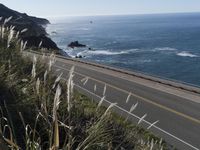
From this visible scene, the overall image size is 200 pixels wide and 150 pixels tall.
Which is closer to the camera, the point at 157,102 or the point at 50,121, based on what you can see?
the point at 50,121

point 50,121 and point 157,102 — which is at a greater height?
point 50,121

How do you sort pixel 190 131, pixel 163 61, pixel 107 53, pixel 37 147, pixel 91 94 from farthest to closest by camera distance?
pixel 107 53 → pixel 163 61 → pixel 91 94 → pixel 190 131 → pixel 37 147

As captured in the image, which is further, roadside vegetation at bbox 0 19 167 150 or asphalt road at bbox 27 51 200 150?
asphalt road at bbox 27 51 200 150

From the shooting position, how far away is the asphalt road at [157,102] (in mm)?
18109

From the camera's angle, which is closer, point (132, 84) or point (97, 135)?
point (97, 135)

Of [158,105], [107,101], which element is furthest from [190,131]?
[107,101]

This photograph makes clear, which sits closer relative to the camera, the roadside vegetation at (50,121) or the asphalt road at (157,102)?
the roadside vegetation at (50,121)

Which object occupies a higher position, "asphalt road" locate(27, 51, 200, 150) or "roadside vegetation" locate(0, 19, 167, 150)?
"roadside vegetation" locate(0, 19, 167, 150)

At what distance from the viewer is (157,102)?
24.6 meters

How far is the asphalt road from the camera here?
18109 mm

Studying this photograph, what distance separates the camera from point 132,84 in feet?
101

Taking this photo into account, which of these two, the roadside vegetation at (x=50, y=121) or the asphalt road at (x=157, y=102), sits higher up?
the roadside vegetation at (x=50, y=121)

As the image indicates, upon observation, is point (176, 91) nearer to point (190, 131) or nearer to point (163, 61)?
point (190, 131)

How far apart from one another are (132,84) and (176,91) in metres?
4.05
